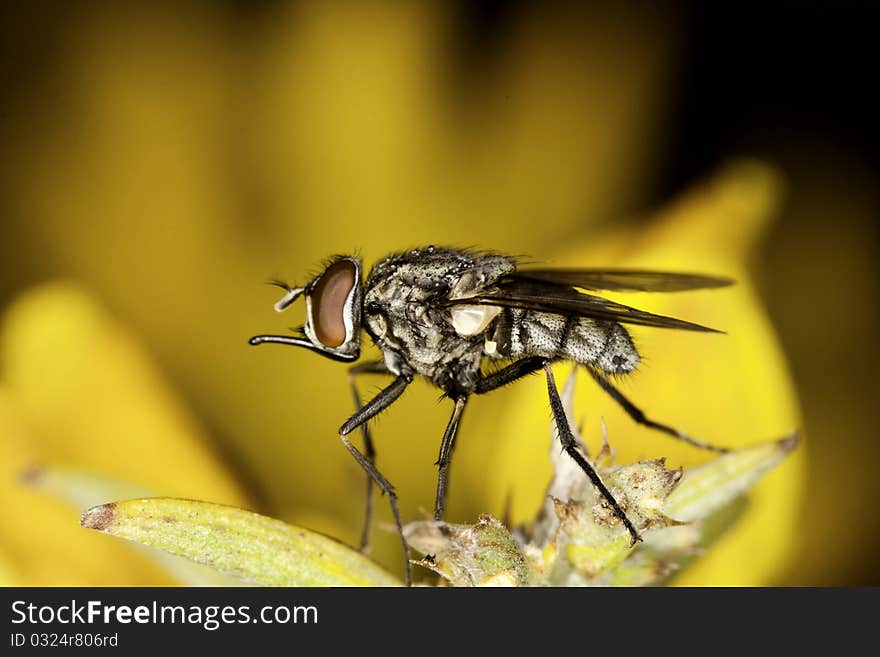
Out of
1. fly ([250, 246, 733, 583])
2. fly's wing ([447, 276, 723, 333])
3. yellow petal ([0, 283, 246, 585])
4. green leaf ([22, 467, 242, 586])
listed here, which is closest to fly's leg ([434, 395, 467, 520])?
fly ([250, 246, 733, 583])

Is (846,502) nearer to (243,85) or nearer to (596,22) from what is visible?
(596,22)

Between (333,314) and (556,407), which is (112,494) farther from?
(556,407)

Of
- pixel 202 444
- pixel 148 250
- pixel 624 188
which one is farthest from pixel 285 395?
pixel 624 188

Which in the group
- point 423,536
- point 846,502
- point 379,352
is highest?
point 379,352

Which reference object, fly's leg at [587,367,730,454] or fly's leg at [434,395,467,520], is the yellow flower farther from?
fly's leg at [434,395,467,520]


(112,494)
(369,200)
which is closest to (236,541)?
(112,494)
